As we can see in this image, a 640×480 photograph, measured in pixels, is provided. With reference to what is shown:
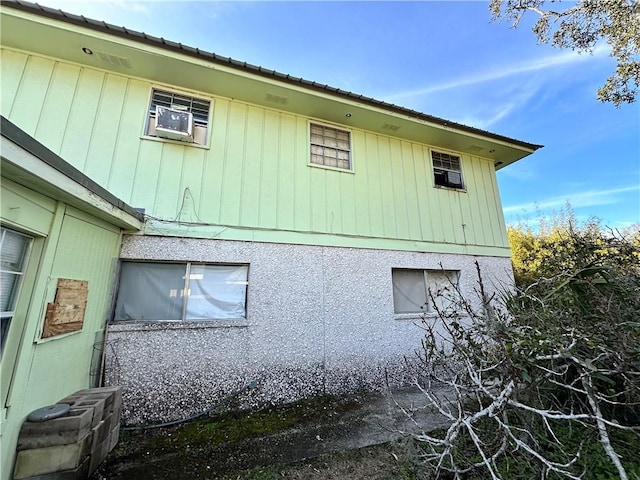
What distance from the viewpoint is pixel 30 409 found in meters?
2.38

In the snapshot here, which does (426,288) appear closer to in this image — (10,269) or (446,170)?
(446,170)

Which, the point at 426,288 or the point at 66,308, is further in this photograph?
the point at 426,288

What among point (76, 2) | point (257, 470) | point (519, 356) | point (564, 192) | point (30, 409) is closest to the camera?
point (519, 356)

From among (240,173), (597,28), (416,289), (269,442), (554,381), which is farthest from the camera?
(597,28)

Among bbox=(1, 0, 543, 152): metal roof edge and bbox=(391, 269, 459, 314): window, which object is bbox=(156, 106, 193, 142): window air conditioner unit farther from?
bbox=(391, 269, 459, 314): window

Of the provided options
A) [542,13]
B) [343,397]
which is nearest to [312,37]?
[542,13]

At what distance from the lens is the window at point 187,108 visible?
4.61 metres

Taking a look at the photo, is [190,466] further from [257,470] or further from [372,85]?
[372,85]

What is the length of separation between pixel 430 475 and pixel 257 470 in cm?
171

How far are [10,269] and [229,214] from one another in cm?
265

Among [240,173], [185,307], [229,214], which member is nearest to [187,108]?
[240,173]

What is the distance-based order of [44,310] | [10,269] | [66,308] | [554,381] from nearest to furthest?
1. [554,381]
2. [10,269]
3. [44,310]
4. [66,308]

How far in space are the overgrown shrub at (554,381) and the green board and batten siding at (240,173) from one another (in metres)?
3.17

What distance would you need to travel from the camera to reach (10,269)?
2.35 metres
